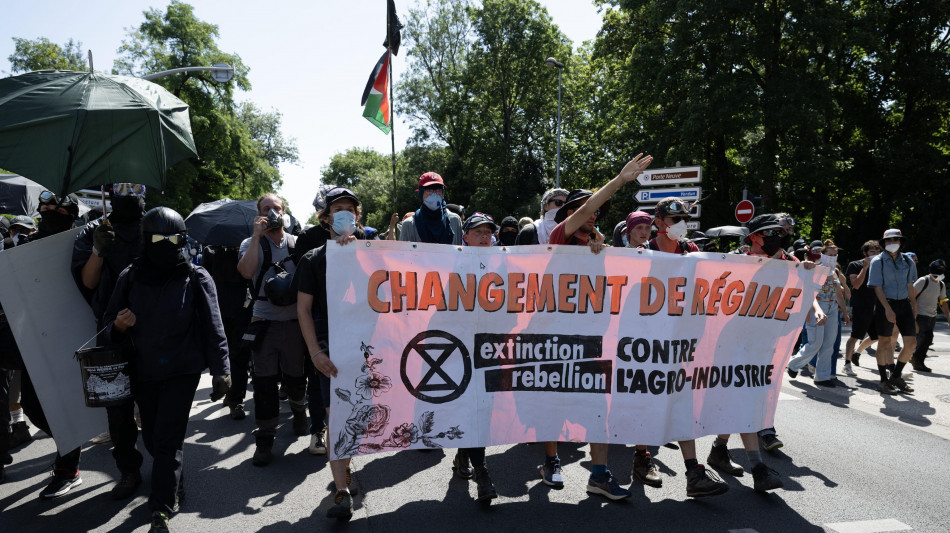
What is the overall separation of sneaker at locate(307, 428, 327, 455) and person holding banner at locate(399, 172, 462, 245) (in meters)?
1.93

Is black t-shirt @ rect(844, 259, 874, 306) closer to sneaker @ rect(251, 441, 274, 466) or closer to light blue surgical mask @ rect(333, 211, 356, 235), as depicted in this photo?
light blue surgical mask @ rect(333, 211, 356, 235)

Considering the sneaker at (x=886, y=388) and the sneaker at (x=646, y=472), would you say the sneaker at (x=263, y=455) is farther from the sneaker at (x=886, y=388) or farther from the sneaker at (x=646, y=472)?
the sneaker at (x=886, y=388)

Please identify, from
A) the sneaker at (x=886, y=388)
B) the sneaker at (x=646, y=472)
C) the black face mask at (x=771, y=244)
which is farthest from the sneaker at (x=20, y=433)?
the sneaker at (x=886, y=388)

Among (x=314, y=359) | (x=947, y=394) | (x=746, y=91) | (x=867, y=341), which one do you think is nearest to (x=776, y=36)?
(x=746, y=91)

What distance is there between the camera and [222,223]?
6.91 m

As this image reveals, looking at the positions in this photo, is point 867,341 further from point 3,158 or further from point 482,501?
point 3,158

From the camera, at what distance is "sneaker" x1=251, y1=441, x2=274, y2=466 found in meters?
4.95

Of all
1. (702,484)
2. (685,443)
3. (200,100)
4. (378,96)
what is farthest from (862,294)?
(200,100)

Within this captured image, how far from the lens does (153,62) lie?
3064cm

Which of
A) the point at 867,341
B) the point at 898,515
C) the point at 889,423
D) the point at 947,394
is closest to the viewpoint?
the point at 898,515

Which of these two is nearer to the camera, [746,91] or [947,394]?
[947,394]

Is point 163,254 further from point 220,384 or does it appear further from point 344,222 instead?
point 344,222

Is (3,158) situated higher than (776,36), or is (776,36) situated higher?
(776,36)

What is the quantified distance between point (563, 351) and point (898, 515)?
2.46 meters
